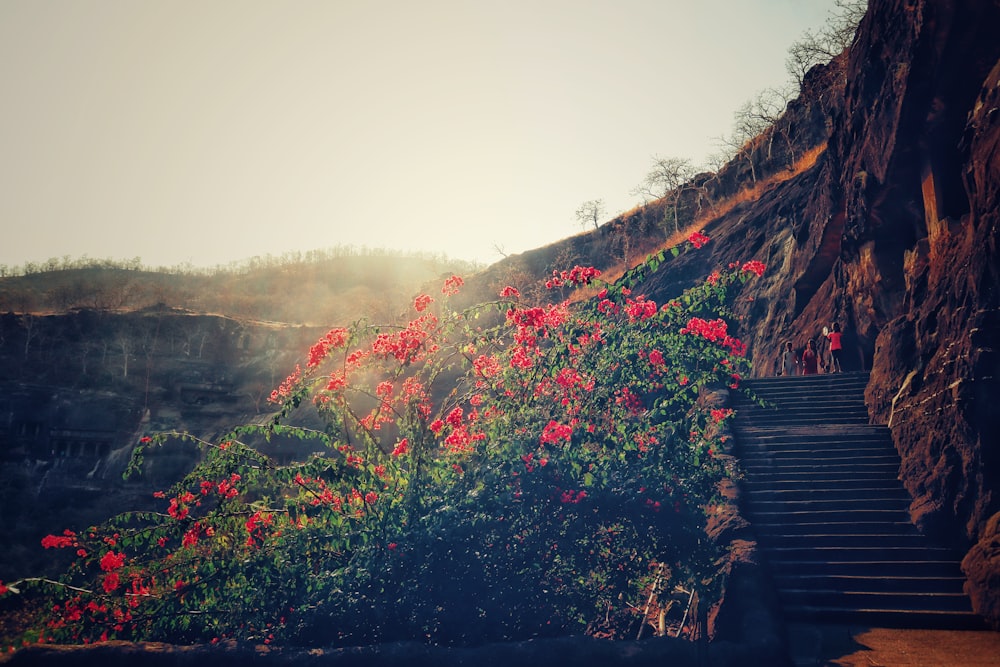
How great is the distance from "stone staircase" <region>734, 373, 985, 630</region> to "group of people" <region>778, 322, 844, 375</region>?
10.9 feet

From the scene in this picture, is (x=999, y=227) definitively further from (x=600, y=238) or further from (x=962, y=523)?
(x=600, y=238)

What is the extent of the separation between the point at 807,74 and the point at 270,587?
2975 cm

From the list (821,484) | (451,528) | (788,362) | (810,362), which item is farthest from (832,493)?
(788,362)

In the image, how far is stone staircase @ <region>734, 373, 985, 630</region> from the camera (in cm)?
700

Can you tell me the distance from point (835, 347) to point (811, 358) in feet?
3.12

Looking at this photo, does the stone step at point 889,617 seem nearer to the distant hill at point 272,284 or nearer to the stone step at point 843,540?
the stone step at point 843,540

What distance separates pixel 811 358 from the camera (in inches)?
616

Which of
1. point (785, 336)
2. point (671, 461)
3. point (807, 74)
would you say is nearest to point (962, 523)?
point (671, 461)

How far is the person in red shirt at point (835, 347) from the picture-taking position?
48.2 feet

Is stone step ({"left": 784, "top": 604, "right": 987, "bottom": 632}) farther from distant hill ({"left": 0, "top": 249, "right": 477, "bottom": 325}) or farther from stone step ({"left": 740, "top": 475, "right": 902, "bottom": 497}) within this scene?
distant hill ({"left": 0, "top": 249, "right": 477, "bottom": 325})

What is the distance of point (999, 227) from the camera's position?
7.45 metres

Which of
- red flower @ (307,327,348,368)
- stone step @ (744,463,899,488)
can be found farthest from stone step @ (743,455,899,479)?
red flower @ (307,327,348,368)

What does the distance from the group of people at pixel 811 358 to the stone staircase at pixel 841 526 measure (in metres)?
3.32

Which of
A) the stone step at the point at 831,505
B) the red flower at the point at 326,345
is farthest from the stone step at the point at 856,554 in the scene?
the red flower at the point at 326,345
